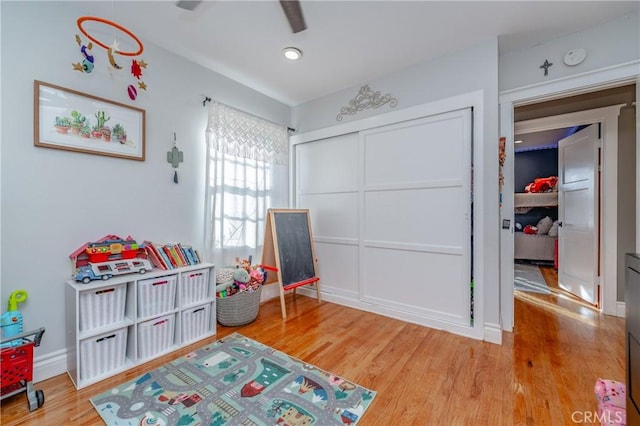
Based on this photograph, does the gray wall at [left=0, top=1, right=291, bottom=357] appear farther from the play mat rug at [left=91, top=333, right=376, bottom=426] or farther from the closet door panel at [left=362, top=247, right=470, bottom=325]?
the closet door panel at [left=362, top=247, right=470, bottom=325]

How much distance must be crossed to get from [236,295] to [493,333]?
7.46ft

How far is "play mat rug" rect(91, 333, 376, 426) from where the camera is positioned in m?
1.38

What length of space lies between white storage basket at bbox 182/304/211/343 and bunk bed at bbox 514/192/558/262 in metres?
5.99

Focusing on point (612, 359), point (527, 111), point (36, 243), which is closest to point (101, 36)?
point (36, 243)

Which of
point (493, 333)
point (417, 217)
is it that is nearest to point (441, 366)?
point (493, 333)

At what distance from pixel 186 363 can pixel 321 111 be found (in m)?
2.94

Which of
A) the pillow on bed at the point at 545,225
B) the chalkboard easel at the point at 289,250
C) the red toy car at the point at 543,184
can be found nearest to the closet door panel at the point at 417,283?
the chalkboard easel at the point at 289,250

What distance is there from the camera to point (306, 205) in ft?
11.5

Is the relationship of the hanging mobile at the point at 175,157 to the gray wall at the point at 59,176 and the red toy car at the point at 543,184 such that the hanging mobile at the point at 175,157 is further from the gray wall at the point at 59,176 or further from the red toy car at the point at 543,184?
the red toy car at the point at 543,184

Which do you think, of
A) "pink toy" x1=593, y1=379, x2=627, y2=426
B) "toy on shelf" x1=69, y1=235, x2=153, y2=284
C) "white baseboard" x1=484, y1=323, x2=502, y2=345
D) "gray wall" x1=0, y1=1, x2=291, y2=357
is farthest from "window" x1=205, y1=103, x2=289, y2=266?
"pink toy" x1=593, y1=379, x2=627, y2=426

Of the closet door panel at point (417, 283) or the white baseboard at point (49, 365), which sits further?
the closet door panel at point (417, 283)

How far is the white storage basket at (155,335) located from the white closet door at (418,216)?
1882 mm

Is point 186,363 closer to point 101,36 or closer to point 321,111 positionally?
point 101,36

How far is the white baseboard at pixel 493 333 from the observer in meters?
2.16
